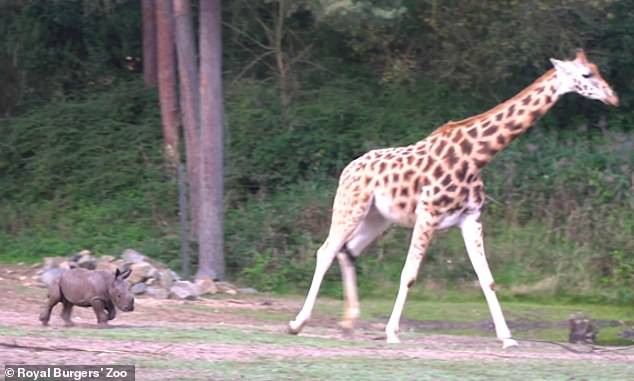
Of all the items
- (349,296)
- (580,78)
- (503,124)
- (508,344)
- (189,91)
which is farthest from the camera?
(189,91)

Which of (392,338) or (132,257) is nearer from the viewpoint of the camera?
(392,338)

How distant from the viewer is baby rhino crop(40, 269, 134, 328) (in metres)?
10.9

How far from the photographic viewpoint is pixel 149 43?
25812 mm

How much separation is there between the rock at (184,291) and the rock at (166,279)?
98 millimetres

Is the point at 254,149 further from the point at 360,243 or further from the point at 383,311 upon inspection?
the point at 360,243

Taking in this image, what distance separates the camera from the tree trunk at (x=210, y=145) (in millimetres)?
18928

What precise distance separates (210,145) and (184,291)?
2893 mm

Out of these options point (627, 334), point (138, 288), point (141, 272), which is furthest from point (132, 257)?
point (627, 334)

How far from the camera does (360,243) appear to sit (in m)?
13.5

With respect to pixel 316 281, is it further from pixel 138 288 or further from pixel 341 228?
pixel 138 288

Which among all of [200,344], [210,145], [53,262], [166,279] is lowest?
[166,279]

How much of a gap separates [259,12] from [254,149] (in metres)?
3.44

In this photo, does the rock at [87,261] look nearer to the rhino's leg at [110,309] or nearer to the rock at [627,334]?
the rhino's leg at [110,309]

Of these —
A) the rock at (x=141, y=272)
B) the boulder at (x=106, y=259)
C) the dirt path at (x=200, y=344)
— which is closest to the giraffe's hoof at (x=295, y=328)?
the dirt path at (x=200, y=344)
